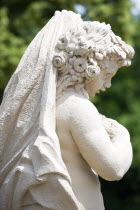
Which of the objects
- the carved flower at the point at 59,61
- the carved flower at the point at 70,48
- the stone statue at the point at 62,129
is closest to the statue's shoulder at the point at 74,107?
the stone statue at the point at 62,129

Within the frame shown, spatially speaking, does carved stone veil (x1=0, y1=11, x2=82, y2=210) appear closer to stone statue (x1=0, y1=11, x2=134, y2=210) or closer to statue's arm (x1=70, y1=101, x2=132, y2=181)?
stone statue (x1=0, y1=11, x2=134, y2=210)

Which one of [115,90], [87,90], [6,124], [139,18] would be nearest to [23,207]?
[6,124]

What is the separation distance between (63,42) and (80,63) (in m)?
0.26

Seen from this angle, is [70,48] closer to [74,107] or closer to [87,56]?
[87,56]

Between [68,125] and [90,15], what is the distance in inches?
416

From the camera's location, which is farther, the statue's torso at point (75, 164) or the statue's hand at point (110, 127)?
the statue's hand at point (110, 127)

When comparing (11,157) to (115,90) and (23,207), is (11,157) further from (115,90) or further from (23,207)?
(115,90)

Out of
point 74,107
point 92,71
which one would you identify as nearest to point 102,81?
point 92,71

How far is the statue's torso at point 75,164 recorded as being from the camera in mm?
6039

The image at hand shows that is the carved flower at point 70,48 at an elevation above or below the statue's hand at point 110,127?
above

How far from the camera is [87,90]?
20.5 feet

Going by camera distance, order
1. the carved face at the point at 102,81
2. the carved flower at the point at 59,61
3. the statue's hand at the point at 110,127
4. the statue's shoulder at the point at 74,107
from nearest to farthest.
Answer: the statue's shoulder at the point at 74,107 < the carved flower at the point at 59,61 < the carved face at the point at 102,81 < the statue's hand at the point at 110,127

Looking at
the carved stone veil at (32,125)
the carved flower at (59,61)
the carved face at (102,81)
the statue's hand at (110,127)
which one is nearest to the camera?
the carved stone veil at (32,125)

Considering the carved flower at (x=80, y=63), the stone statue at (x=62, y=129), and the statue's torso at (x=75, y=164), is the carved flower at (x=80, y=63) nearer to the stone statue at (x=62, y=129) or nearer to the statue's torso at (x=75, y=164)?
the stone statue at (x=62, y=129)
